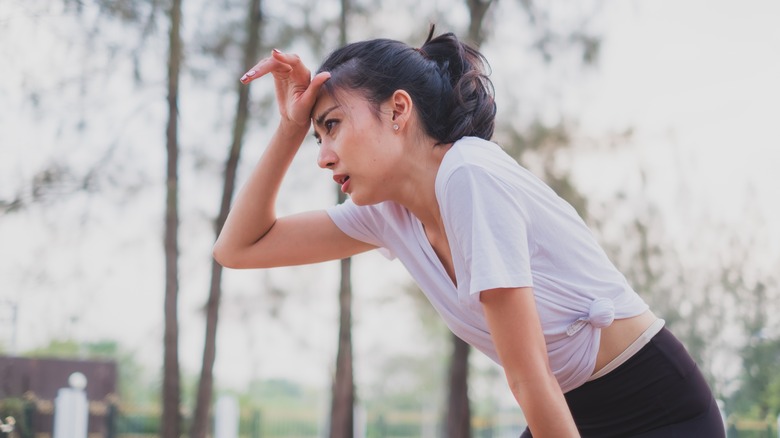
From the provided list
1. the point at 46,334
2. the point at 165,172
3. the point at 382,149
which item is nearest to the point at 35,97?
the point at 165,172

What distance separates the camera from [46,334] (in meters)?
7.86

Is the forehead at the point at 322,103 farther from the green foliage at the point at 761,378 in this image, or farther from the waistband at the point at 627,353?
the green foliage at the point at 761,378

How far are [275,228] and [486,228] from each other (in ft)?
2.46

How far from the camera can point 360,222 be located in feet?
5.84

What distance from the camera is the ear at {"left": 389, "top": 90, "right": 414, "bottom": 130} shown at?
1508 millimetres

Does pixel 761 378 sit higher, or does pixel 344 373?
pixel 344 373

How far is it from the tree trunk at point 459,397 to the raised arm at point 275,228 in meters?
8.48

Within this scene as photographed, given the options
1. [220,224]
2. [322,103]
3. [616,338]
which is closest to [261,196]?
[322,103]

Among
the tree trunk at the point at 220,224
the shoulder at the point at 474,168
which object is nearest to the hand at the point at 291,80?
the shoulder at the point at 474,168

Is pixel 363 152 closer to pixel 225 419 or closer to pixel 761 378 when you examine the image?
pixel 761 378

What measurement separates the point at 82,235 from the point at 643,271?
6147 mm

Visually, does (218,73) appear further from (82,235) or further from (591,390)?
(591,390)

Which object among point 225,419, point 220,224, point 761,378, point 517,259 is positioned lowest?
point 225,419

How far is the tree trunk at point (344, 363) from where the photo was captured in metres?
9.44
